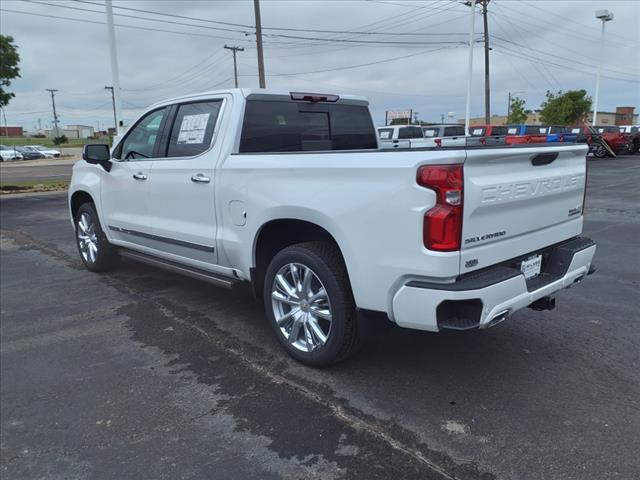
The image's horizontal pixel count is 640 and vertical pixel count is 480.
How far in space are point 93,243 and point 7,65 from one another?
1157 centimetres

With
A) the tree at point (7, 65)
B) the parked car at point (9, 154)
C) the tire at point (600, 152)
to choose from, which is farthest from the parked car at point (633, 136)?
the parked car at point (9, 154)

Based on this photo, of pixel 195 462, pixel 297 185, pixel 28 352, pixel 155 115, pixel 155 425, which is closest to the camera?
pixel 195 462

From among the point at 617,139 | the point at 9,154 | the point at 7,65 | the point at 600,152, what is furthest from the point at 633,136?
the point at 9,154

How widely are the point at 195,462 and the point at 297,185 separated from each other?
174 centimetres

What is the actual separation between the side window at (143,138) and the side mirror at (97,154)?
4.2 inches

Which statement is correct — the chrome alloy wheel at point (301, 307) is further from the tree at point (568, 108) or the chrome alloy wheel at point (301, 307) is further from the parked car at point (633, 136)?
the tree at point (568, 108)

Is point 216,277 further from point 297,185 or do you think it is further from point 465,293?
point 465,293

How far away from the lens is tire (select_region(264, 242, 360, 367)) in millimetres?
3441

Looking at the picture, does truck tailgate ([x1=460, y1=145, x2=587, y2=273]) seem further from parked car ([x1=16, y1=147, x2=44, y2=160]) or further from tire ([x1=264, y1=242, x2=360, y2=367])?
parked car ([x1=16, y1=147, x2=44, y2=160])

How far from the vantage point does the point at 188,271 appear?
4.75 meters

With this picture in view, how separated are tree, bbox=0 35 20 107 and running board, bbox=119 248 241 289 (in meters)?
12.3

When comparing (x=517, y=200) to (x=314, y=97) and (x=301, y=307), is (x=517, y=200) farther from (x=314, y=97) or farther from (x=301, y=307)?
(x=314, y=97)

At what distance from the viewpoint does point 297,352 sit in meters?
3.83

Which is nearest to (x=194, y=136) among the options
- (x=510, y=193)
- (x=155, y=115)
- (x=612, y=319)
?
(x=155, y=115)
